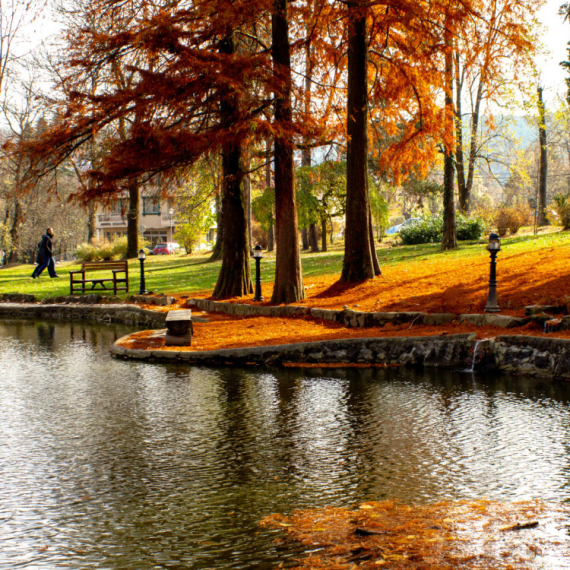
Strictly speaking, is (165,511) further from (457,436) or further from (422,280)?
(422,280)

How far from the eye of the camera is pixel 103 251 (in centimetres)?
3219

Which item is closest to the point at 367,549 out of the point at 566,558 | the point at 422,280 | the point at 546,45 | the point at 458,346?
the point at 566,558

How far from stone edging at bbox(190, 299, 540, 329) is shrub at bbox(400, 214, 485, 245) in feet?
49.8

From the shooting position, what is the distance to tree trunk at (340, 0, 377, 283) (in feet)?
50.8

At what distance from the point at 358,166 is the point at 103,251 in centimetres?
1989

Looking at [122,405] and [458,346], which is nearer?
[122,405]

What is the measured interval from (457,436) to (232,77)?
9706 millimetres

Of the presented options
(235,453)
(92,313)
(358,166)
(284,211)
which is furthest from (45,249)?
(235,453)

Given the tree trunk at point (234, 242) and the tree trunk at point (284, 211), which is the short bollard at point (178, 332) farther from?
the tree trunk at point (234, 242)

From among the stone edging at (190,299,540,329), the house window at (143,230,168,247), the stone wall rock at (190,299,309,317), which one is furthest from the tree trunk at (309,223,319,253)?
the house window at (143,230,168,247)

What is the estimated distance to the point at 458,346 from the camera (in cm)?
996

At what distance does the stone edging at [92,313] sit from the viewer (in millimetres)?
16047

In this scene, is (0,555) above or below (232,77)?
below

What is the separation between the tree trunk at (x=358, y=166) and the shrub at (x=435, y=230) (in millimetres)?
12927
